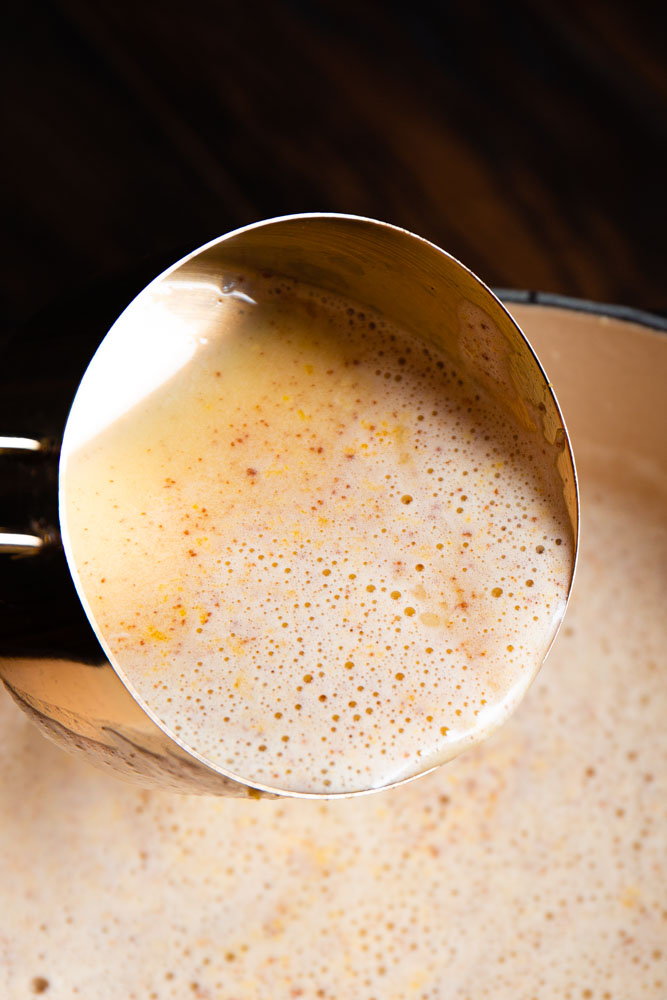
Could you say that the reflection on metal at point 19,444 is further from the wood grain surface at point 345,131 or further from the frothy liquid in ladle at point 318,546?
the wood grain surface at point 345,131

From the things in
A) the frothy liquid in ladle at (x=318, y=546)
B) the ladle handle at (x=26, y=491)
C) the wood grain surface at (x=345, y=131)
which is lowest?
the frothy liquid in ladle at (x=318, y=546)

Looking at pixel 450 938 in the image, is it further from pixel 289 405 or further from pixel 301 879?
pixel 289 405

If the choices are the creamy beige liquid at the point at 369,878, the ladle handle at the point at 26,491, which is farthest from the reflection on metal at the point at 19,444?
the creamy beige liquid at the point at 369,878

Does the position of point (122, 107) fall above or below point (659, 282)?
above

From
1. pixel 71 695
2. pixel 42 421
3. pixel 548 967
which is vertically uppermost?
pixel 42 421

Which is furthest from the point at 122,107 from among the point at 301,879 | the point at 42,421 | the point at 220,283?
the point at 301,879

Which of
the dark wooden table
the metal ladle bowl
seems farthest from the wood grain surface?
the metal ladle bowl

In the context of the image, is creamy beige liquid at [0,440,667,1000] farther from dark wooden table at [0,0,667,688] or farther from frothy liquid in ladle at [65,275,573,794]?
dark wooden table at [0,0,667,688]

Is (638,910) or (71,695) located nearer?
(71,695)
